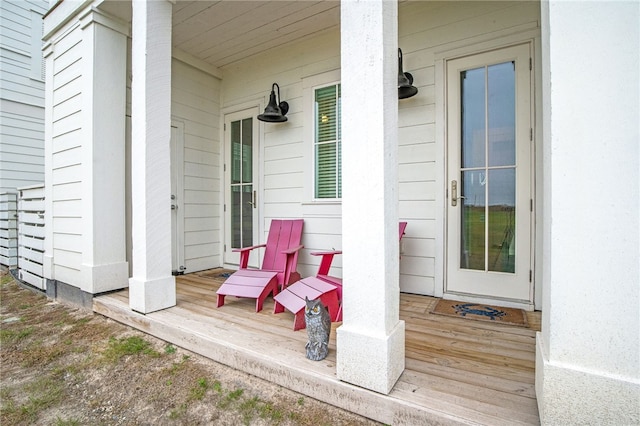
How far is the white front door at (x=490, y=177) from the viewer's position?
2.49 meters

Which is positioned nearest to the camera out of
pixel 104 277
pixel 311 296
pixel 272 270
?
pixel 311 296

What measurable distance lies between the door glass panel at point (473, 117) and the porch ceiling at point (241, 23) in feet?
4.71

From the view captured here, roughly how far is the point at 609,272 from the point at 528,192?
5.51 feet

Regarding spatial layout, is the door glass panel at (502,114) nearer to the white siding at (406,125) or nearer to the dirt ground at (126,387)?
the white siding at (406,125)

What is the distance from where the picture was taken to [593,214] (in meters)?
1.02

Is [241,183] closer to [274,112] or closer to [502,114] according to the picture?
[274,112]

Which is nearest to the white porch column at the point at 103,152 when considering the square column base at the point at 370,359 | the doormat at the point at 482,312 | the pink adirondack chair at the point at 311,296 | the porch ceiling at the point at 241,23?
the porch ceiling at the point at 241,23

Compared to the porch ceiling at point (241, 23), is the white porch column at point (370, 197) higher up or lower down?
lower down

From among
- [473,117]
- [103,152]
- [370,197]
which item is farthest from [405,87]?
[103,152]

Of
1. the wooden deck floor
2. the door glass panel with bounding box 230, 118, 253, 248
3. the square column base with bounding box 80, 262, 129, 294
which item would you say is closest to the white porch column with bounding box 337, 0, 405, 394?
the wooden deck floor

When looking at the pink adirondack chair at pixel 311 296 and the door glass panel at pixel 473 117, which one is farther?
the door glass panel at pixel 473 117

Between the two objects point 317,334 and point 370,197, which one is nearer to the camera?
point 370,197

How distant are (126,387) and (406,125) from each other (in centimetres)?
288

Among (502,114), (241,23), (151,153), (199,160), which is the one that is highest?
(241,23)
